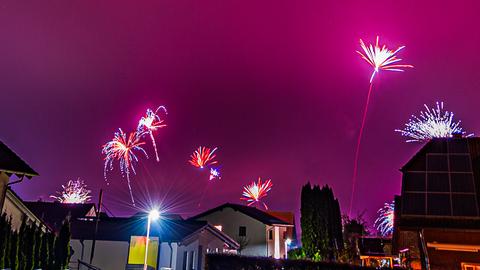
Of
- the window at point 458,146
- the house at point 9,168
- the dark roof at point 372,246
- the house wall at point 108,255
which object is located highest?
the window at point 458,146

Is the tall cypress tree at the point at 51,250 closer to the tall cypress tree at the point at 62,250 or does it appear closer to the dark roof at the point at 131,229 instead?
the tall cypress tree at the point at 62,250

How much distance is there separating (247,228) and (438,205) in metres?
32.6

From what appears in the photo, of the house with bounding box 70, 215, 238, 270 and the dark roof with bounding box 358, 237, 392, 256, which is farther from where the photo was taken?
the dark roof with bounding box 358, 237, 392, 256

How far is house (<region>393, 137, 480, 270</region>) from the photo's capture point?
1588 cm

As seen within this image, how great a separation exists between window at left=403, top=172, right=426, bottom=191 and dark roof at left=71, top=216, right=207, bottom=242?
643 inches

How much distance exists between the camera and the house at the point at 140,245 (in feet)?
93.0

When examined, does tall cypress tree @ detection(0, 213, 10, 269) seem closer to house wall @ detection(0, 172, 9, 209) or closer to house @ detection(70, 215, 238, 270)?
house wall @ detection(0, 172, 9, 209)

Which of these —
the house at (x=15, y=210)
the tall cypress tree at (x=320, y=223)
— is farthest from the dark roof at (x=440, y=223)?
the tall cypress tree at (x=320, y=223)

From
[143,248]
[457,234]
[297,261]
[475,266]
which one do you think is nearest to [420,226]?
[457,234]

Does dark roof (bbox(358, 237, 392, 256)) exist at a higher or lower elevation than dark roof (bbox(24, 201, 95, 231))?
lower

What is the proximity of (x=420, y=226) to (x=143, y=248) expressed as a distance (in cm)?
2182

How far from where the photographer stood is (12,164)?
52.7ft

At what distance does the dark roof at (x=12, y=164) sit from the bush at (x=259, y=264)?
9.19 m

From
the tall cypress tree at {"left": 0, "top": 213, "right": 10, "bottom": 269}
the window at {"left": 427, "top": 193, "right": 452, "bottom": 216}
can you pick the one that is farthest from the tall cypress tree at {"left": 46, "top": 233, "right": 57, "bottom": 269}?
the window at {"left": 427, "top": 193, "right": 452, "bottom": 216}
